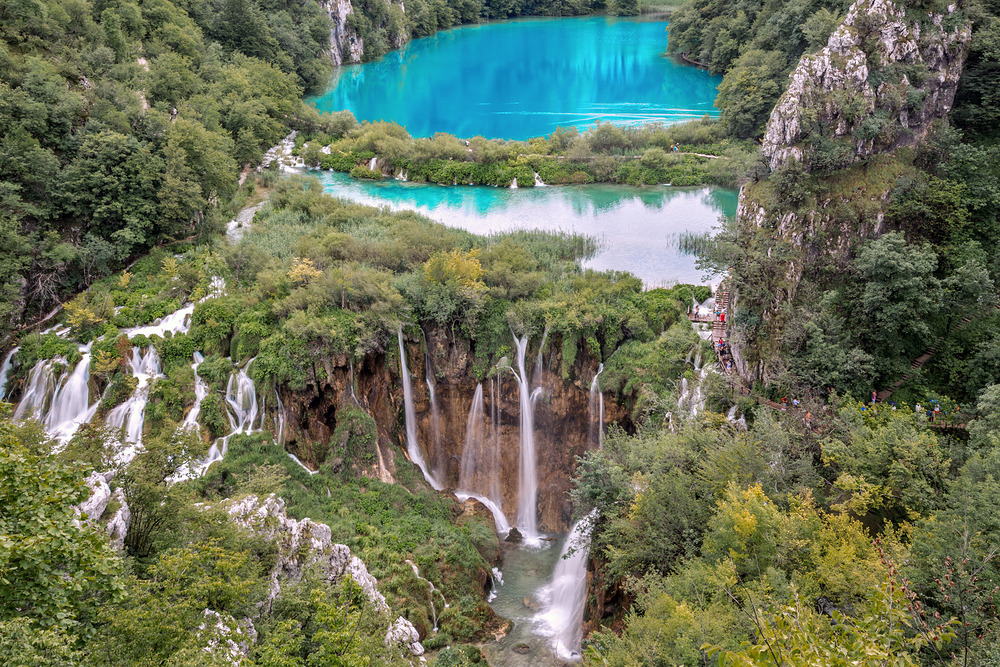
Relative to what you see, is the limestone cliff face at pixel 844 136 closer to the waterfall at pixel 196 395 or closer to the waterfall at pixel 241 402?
the waterfall at pixel 241 402

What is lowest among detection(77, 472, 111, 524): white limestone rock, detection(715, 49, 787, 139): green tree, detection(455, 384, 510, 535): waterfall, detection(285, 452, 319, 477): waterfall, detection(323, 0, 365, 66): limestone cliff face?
detection(455, 384, 510, 535): waterfall

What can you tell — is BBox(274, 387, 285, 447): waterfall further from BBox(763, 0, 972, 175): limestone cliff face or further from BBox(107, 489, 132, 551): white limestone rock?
BBox(763, 0, 972, 175): limestone cliff face

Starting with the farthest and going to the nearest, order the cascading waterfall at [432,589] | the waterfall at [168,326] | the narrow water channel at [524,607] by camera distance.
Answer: the waterfall at [168,326]
the cascading waterfall at [432,589]
the narrow water channel at [524,607]

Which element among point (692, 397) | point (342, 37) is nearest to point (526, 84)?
point (342, 37)

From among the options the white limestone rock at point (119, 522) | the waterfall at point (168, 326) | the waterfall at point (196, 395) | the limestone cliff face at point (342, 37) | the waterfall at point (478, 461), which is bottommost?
the waterfall at point (478, 461)

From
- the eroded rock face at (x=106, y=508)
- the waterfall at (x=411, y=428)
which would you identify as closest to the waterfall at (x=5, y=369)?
the eroded rock face at (x=106, y=508)

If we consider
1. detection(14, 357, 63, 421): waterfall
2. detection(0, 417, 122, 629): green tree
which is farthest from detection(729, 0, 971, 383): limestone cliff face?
detection(14, 357, 63, 421): waterfall

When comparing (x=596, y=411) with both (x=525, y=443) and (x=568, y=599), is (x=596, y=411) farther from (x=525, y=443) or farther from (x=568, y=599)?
(x=568, y=599)
